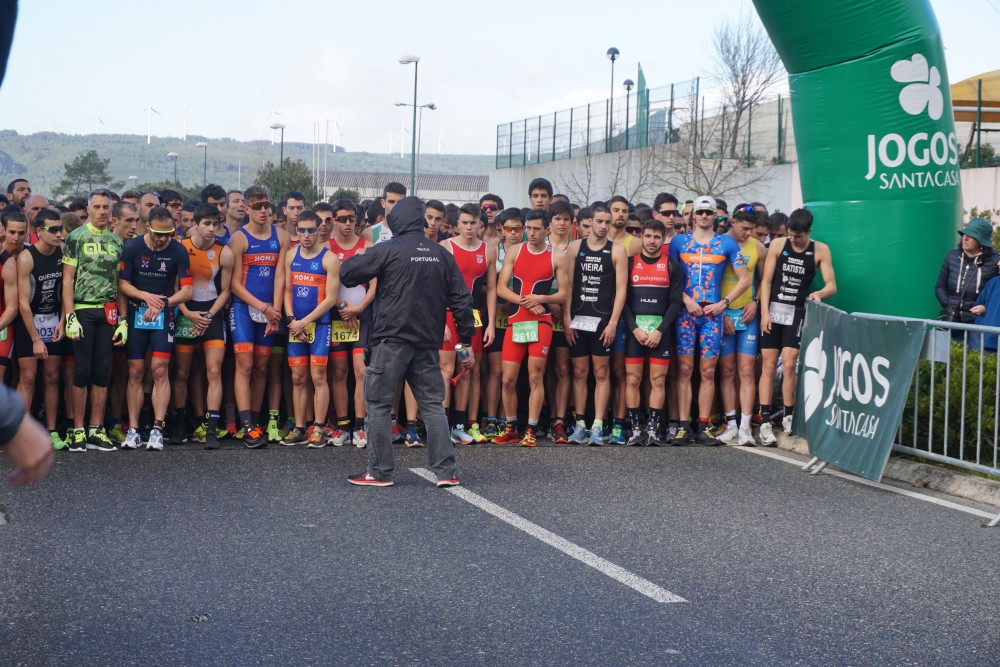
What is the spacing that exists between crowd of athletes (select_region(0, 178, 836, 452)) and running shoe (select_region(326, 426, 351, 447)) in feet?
0.08

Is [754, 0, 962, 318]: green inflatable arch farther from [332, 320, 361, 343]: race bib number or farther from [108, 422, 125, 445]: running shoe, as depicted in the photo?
[108, 422, 125, 445]: running shoe

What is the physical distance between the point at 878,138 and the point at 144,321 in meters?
6.81

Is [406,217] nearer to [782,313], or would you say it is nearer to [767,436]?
[782,313]

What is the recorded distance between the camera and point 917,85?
427 inches

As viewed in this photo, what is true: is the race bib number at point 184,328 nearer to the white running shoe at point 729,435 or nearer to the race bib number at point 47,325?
the race bib number at point 47,325

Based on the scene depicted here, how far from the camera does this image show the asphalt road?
4965 millimetres

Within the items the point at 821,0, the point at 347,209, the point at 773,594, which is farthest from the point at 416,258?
the point at 821,0

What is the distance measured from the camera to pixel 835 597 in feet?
18.8

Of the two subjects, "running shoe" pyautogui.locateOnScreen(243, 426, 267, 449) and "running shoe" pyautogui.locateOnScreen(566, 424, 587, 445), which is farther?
"running shoe" pyautogui.locateOnScreen(566, 424, 587, 445)

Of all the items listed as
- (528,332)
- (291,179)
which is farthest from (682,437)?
(291,179)

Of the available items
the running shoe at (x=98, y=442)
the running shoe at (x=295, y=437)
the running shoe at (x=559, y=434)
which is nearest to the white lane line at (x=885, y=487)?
the running shoe at (x=559, y=434)

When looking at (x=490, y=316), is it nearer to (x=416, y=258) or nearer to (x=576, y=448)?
(x=576, y=448)

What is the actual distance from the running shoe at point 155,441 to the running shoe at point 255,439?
0.74 metres

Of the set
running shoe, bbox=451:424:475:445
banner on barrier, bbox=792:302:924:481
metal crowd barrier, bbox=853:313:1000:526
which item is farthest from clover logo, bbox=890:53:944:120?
running shoe, bbox=451:424:475:445
